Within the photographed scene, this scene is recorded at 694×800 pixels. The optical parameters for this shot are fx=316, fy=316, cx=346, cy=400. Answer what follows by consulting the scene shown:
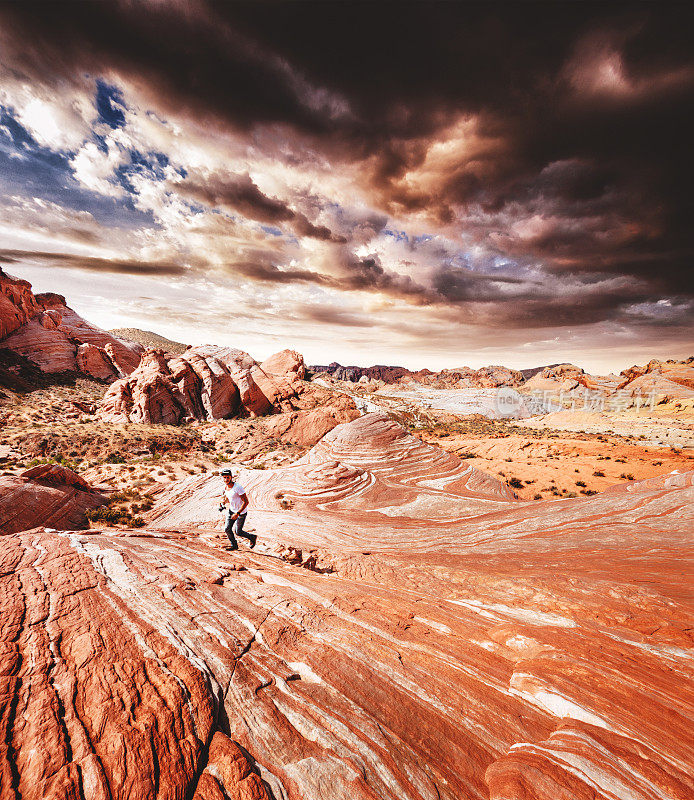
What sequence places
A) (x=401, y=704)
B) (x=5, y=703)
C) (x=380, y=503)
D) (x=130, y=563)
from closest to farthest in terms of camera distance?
(x=5, y=703) → (x=401, y=704) → (x=130, y=563) → (x=380, y=503)

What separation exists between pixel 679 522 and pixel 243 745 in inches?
403

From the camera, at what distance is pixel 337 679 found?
3738 mm

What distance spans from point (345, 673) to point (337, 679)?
136mm

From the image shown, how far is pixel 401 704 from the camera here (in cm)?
351

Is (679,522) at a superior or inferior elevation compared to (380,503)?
superior

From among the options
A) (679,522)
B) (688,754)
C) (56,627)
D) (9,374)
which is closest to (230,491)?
(56,627)

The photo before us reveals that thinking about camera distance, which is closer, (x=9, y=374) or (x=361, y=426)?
(x=361, y=426)

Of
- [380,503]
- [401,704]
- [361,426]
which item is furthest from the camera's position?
[361,426]

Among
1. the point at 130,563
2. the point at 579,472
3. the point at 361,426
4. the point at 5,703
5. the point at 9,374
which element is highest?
the point at 9,374

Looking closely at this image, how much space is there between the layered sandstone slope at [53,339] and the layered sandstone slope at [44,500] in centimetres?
6039

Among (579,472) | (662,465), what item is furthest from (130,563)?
(662,465)

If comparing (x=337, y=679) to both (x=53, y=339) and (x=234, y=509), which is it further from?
(x=53, y=339)

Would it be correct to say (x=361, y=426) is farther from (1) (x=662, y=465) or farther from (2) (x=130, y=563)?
(1) (x=662, y=465)

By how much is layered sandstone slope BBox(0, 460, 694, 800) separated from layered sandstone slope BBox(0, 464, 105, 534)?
22.8 feet
